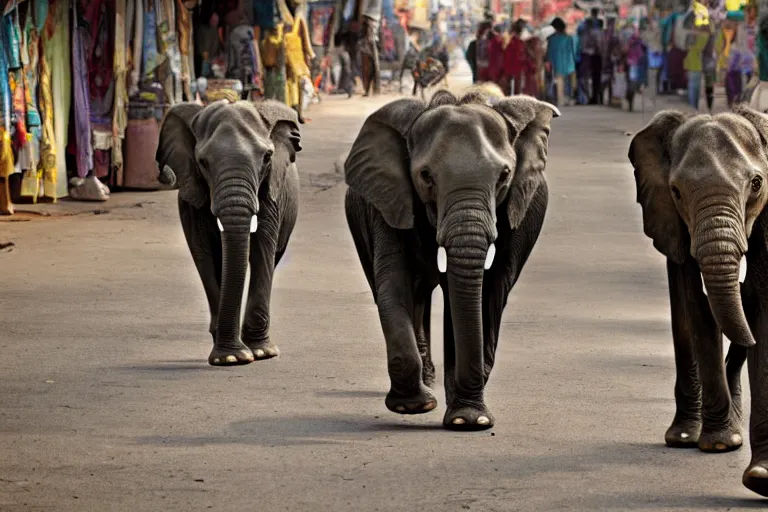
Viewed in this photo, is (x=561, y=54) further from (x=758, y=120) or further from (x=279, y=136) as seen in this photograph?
(x=758, y=120)

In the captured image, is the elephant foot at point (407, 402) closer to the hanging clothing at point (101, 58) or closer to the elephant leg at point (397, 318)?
the elephant leg at point (397, 318)

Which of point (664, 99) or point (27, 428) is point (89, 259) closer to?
point (27, 428)

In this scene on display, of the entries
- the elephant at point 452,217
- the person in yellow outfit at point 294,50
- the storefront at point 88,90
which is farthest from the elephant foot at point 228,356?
the person in yellow outfit at point 294,50

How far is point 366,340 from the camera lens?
9.86 metres

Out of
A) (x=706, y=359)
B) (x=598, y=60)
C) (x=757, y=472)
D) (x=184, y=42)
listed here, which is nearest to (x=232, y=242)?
(x=706, y=359)

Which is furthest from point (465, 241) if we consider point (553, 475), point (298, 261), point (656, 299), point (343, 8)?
point (343, 8)

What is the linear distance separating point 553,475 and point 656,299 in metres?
5.05

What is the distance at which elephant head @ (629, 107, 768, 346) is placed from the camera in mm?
6156

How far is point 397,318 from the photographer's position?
24.2ft

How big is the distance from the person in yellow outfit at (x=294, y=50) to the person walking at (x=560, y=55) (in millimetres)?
11152

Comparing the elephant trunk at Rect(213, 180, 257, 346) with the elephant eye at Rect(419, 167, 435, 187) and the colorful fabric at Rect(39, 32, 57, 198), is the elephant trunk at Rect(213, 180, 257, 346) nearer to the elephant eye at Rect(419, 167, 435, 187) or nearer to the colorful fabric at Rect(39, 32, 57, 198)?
the elephant eye at Rect(419, 167, 435, 187)

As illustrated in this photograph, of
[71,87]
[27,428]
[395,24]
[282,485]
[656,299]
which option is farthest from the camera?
[395,24]

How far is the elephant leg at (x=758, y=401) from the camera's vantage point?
6125 mm

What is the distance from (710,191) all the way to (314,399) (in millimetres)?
2622
